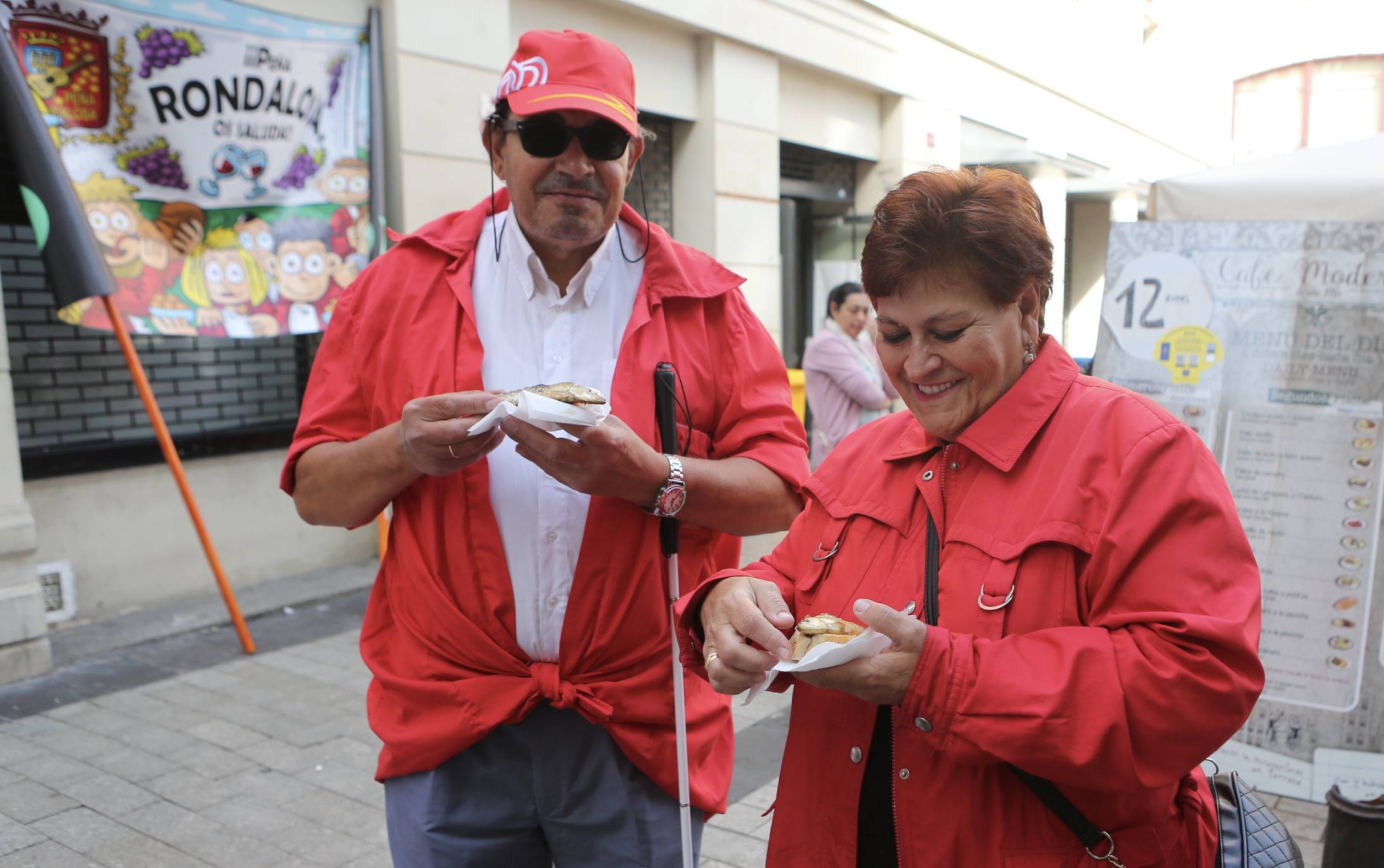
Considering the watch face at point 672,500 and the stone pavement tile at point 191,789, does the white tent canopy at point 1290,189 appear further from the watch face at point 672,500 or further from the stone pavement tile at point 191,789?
the stone pavement tile at point 191,789

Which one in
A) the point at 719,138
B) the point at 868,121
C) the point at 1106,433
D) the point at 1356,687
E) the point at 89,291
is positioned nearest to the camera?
the point at 1106,433

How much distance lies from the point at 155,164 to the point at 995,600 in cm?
574

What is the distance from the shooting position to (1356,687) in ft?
12.6

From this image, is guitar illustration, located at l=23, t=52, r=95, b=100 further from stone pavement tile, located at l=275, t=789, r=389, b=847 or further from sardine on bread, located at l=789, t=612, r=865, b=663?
sardine on bread, located at l=789, t=612, r=865, b=663

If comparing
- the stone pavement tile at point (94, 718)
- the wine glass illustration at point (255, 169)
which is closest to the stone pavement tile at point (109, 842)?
the stone pavement tile at point (94, 718)

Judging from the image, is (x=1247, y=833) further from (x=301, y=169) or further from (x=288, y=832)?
(x=301, y=169)

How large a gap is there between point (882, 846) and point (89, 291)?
4664mm

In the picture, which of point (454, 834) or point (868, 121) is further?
point (868, 121)

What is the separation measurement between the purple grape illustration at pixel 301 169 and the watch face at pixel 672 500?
17.4 feet

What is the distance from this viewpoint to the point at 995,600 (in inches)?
60.1

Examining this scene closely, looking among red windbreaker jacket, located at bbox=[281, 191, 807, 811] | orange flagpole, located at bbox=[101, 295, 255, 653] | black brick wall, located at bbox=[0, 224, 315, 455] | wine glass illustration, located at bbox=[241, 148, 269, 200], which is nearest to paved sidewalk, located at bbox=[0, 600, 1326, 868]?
orange flagpole, located at bbox=[101, 295, 255, 653]

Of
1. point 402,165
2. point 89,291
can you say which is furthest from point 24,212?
point 402,165

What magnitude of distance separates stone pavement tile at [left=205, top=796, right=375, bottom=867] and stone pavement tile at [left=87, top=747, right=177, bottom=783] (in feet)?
1.40

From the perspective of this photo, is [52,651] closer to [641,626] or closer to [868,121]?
[641,626]
